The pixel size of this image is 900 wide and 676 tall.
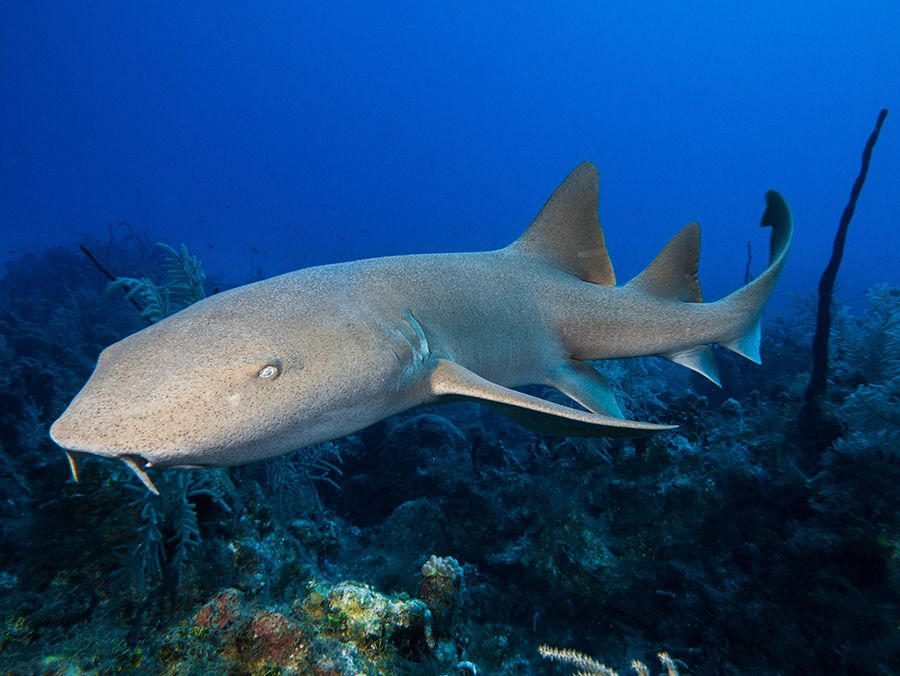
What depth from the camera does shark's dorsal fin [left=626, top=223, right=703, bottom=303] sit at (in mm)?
4227

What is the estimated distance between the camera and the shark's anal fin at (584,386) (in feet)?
12.6

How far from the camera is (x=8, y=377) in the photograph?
858cm

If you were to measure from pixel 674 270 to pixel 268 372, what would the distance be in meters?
3.70

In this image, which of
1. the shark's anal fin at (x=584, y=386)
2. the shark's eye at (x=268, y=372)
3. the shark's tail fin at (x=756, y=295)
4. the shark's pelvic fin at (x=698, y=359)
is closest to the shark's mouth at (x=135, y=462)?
the shark's eye at (x=268, y=372)

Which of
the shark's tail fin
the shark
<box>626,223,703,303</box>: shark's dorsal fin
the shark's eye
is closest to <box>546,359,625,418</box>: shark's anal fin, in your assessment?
the shark

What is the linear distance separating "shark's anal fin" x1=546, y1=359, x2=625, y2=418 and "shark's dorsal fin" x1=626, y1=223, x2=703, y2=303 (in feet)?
3.01

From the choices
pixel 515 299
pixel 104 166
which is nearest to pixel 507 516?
pixel 515 299

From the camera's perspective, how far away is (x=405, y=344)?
2.73m

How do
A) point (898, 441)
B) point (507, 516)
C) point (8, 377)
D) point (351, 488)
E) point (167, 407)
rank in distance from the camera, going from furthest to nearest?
point (8, 377)
point (351, 488)
point (507, 516)
point (898, 441)
point (167, 407)

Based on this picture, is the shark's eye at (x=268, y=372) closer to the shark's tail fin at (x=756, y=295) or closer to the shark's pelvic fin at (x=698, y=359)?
the shark's pelvic fin at (x=698, y=359)

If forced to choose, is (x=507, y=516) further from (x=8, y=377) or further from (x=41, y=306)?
(x=41, y=306)

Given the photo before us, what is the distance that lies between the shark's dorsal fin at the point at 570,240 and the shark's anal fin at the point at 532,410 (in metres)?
1.84

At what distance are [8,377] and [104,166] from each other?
18274cm

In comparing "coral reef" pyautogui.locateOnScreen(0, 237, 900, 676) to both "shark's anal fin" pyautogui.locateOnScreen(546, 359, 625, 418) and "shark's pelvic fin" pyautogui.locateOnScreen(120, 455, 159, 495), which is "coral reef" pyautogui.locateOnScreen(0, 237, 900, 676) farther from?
"shark's anal fin" pyautogui.locateOnScreen(546, 359, 625, 418)
